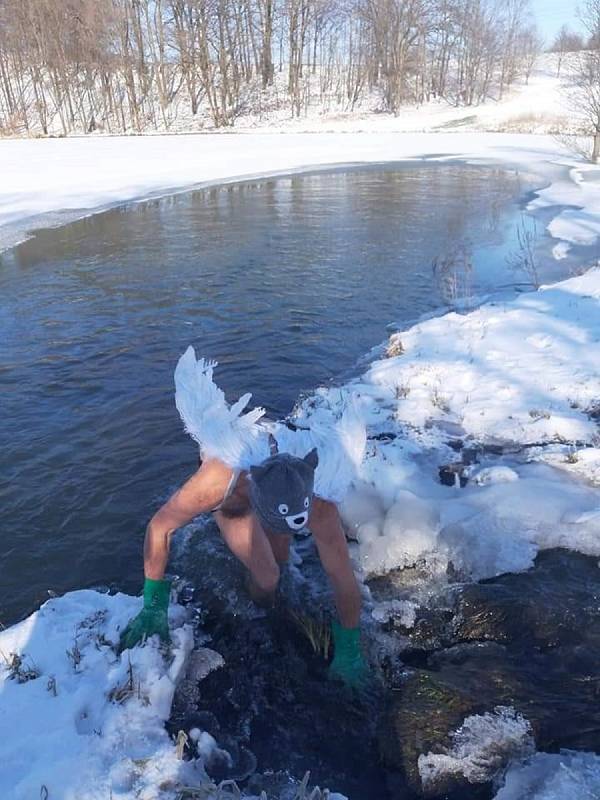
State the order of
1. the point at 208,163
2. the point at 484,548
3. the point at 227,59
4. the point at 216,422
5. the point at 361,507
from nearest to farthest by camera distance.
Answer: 1. the point at 216,422
2. the point at 484,548
3. the point at 361,507
4. the point at 208,163
5. the point at 227,59

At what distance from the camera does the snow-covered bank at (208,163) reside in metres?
14.4

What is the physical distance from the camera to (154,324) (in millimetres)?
7871

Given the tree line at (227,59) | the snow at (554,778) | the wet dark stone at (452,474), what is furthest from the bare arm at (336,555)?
the tree line at (227,59)

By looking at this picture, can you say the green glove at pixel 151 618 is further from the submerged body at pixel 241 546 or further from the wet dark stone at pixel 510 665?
the wet dark stone at pixel 510 665

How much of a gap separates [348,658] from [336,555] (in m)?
0.51

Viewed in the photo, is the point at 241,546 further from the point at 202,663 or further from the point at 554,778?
the point at 554,778

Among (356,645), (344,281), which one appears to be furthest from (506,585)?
(344,281)

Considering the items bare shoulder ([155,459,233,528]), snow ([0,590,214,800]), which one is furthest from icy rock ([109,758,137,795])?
bare shoulder ([155,459,233,528])

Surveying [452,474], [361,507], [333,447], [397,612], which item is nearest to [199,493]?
[333,447]

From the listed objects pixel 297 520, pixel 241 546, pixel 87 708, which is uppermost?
pixel 297 520

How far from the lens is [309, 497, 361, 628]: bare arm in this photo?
2.67m

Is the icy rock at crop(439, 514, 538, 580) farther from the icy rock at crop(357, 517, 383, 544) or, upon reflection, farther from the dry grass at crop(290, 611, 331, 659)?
the dry grass at crop(290, 611, 331, 659)

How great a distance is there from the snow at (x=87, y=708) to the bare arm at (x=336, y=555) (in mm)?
761

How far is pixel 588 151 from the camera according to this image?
22344 mm
